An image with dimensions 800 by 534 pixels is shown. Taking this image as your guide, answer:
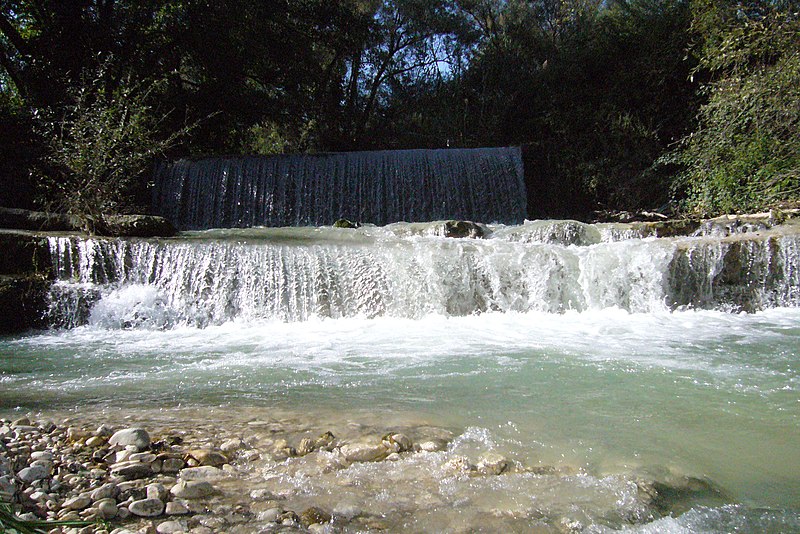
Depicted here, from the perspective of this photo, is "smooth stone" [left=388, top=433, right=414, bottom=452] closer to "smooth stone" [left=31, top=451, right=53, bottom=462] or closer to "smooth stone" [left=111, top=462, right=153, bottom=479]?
Result: "smooth stone" [left=111, top=462, right=153, bottom=479]

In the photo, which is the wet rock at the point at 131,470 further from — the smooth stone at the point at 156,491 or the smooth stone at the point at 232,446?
the smooth stone at the point at 232,446

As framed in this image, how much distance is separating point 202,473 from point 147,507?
32 centimetres

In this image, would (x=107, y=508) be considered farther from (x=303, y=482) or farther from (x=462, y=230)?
(x=462, y=230)

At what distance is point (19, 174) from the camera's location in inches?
424

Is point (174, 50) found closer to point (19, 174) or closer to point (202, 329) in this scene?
point (19, 174)

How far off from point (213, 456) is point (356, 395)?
124 centimetres

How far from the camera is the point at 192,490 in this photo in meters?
2.18

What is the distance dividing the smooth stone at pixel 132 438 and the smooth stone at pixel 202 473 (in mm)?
310

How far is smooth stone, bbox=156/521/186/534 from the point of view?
1.92 m

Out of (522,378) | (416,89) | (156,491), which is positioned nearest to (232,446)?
(156,491)

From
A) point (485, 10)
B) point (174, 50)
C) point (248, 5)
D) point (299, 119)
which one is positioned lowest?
point (299, 119)

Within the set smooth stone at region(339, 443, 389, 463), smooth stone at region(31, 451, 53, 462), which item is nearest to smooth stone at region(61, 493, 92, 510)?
smooth stone at region(31, 451, 53, 462)

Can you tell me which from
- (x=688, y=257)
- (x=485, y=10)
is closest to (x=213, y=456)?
(x=688, y=257)

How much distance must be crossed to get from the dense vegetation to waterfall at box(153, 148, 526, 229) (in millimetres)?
933
